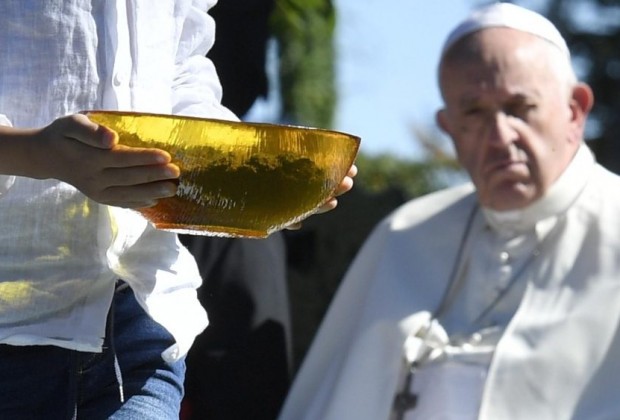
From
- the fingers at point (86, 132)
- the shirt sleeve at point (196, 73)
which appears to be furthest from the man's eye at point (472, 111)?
the fingers at point (86, 132)

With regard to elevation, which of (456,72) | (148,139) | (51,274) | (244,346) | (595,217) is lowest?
(244,346)

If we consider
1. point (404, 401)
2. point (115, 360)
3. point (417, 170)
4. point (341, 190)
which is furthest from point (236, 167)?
point (417, 170)

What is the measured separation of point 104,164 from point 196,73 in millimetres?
572

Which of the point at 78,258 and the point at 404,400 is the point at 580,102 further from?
the point at 78,258

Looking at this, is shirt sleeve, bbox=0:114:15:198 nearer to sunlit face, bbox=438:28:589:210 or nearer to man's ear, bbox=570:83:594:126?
sunlit face, bbox=438:28:589:210

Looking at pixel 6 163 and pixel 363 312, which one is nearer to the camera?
pixel 6 163

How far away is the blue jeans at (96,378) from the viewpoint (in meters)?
1.90

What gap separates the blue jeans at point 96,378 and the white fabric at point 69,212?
0.03 meters

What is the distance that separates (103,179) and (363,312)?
2.65 meters

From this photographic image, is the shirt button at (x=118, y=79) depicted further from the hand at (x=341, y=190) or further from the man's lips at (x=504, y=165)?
the man's lips at (x=504, y=165)

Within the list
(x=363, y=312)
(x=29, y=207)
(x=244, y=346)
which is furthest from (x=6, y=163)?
(x=363, y=312)

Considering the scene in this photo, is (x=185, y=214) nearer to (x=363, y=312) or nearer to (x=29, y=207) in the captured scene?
(x=29, y=207)

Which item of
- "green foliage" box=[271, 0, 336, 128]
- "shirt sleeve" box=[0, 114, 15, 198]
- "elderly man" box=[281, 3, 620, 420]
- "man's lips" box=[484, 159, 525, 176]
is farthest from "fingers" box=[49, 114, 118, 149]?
"green foliage" box=[271, 0, 336, 128]

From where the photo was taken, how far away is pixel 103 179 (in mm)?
1647
